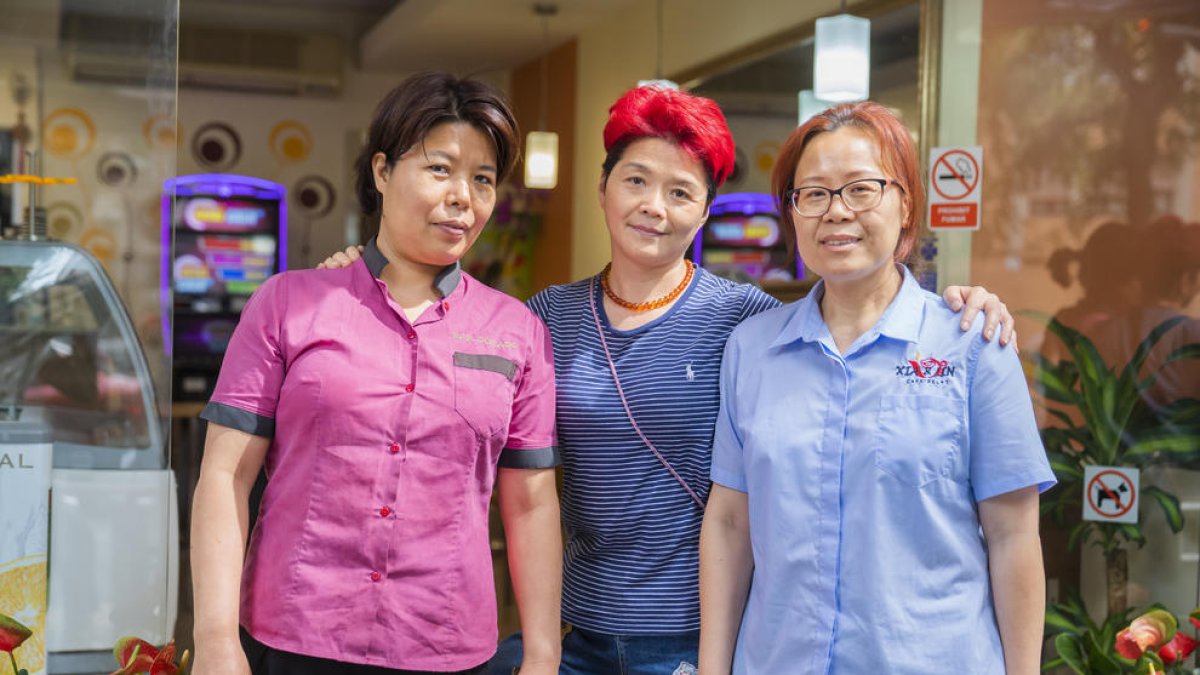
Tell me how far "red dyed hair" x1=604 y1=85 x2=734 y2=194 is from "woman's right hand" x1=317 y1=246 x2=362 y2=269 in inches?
18.6

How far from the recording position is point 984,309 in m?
1.77

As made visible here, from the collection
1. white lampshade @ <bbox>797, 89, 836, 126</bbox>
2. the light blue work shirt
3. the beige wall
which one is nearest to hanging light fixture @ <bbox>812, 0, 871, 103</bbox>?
white lampshade @ <bbox>797, 89, 836, 126</bbox>

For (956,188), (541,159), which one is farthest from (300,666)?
(541,159)

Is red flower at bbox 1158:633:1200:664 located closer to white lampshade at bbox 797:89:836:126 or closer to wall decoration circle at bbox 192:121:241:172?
white lampshade at bbox 797:89:836:126

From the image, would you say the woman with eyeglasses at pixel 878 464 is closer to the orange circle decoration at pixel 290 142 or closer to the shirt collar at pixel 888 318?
the shirt collar at pixel 888 318

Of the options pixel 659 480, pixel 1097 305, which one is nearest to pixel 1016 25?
pixel 1097 305

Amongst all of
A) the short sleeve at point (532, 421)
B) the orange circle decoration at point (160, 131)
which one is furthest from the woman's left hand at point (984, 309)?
the orange circle decoration at point (160, 131)

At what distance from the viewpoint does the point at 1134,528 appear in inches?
137

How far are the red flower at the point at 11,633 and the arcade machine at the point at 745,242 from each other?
4.03 meters

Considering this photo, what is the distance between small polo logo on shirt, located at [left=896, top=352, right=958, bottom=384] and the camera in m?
1.72

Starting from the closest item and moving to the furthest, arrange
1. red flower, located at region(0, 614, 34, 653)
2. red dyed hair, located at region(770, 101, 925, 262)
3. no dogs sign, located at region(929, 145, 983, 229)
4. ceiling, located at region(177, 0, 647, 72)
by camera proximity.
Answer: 1. red dyed hair, located at region(770, 101, 925, 262)
2. red flower, located at region(0, 614, 34, 653)
3. no dogs sign, located at region(929, 145, 983, 229)
4. ceiling, located at region(177, 0, 647, 72)

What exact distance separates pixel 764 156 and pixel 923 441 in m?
4.08

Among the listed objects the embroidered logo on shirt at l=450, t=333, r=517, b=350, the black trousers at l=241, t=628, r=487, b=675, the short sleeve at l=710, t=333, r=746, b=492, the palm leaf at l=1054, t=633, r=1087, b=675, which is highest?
the embroidered logo on shirt at l=450, t=333, r=517, b=350

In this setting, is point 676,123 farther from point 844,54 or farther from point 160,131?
point 844,54
